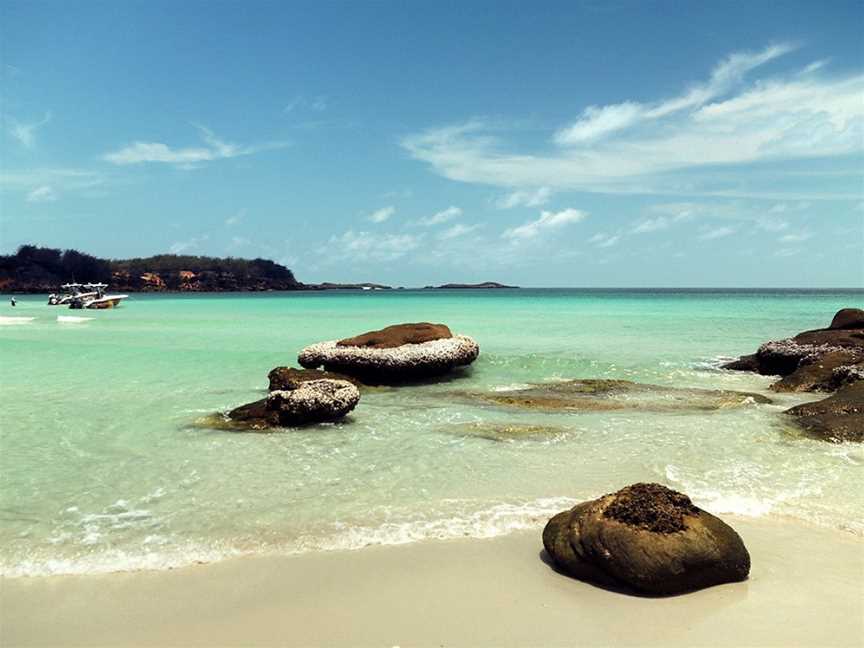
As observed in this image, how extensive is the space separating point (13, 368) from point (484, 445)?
41.1 ft

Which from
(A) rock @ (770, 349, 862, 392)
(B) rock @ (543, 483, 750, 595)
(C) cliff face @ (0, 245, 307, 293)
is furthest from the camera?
(C) cliff face @ (0, 245, 307, 293)

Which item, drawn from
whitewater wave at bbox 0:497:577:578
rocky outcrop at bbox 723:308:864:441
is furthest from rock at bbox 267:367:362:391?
rocky outcrop at bbox 723:308:864:441

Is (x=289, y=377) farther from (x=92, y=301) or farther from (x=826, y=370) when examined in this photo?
(x=92, y=301)

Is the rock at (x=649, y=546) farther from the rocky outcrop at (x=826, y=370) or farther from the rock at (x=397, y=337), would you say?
the rock at (x=397, y=337)

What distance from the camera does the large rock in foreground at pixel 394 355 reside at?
12188 millimetres

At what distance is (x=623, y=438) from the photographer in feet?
25.5

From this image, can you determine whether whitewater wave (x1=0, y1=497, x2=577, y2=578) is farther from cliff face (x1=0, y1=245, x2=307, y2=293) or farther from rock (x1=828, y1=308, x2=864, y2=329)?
cliff face (x1=0, y1=245, x2=307, y2=293)

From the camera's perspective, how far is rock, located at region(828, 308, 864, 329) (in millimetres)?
14578

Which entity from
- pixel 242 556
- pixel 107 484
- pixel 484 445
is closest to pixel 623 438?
pixel 484 445

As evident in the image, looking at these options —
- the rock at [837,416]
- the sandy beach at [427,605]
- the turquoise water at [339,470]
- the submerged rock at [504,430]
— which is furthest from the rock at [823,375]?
the sandy beach at [427,605]

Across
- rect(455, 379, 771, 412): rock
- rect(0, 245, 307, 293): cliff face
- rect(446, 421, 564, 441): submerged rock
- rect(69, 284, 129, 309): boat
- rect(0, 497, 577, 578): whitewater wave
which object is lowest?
rect(0, 497, 577, 578): whitewater wave

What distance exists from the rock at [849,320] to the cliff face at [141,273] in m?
117

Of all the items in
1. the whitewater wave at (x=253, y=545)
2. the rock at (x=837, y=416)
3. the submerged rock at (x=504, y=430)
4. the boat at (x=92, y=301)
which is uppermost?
the boat at (x=92, y=301)

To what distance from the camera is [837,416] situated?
813cm
